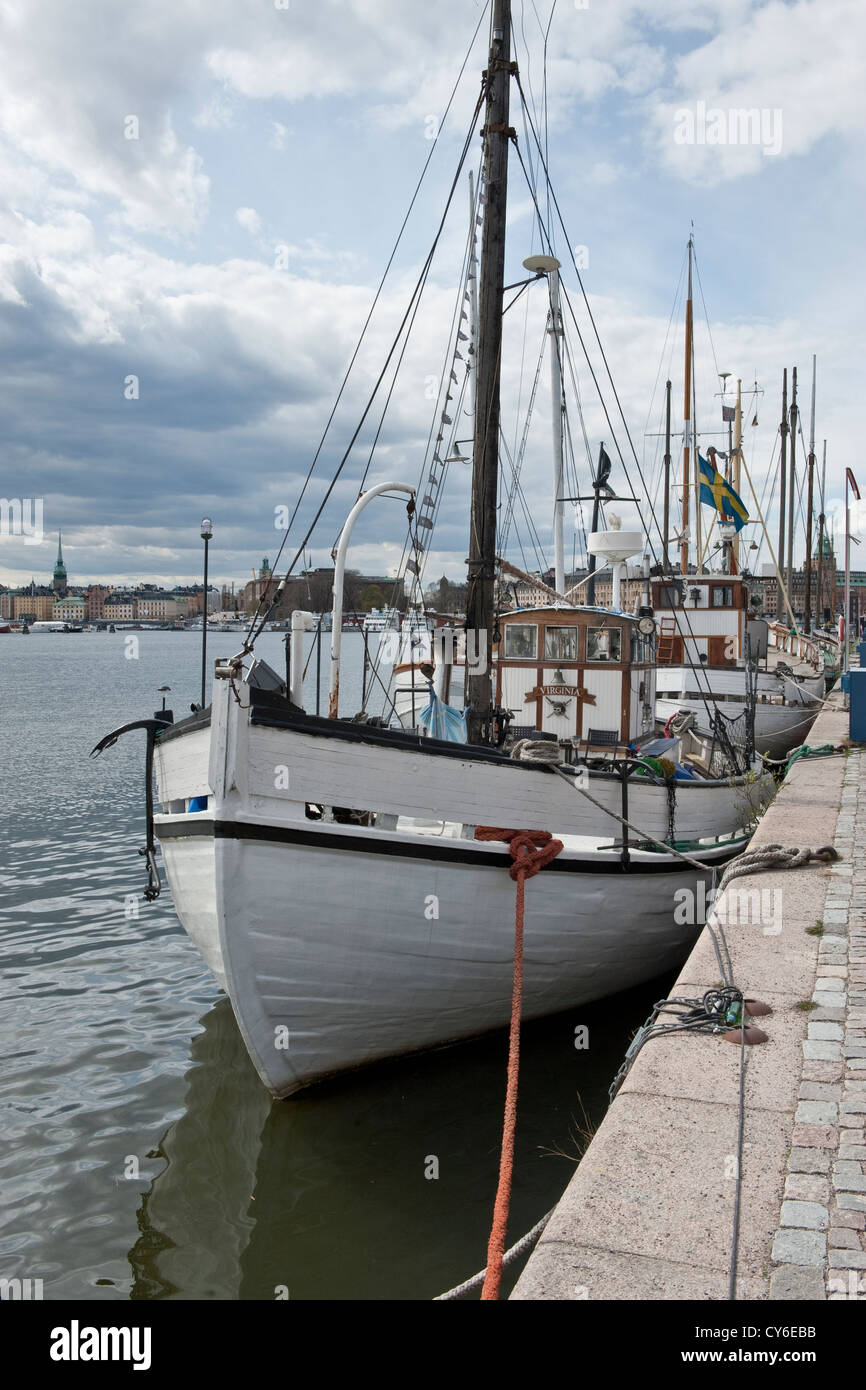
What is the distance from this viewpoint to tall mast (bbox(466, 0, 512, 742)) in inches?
353

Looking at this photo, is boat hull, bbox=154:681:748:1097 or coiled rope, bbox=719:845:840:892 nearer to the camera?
boat hull, bbox=154:681:748:1097

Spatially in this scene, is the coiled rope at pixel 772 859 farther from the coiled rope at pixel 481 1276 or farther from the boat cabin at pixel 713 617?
the boat cabin at pixel 713 617

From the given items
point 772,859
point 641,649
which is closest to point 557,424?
point 641,649

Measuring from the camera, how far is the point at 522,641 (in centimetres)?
1123

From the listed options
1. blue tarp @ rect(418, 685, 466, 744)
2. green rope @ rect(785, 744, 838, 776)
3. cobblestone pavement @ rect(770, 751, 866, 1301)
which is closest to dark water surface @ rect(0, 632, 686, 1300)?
cobblestone pavement @ rect(770, 751, 866, 1301)

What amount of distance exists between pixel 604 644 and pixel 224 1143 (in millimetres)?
6564

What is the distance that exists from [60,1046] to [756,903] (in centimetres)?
621

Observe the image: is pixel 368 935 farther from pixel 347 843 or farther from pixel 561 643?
pixel 561 643

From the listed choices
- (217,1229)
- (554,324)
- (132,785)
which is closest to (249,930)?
(217,1229)

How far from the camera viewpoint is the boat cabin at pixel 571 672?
10883mm

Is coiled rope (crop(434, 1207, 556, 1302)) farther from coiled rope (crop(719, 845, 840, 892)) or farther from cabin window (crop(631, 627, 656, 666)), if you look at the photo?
cabin window (crop(631, 627, 656, 666))

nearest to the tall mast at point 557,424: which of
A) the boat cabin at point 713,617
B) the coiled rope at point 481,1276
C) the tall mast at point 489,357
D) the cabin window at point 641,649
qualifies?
the cabin window at point 641,649
